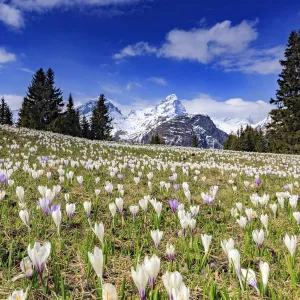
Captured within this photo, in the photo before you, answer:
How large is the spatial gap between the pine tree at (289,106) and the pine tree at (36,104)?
4701 centimetres

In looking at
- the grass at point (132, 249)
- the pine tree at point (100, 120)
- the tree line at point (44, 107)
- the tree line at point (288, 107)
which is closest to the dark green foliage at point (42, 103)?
the tree line at point (44, 107)

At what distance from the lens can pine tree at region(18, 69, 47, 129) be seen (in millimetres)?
58312

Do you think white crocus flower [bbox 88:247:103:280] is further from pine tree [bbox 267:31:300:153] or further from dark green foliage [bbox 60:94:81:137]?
dark green foliage [bbox 60:94:81:137]

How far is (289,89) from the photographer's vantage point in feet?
149

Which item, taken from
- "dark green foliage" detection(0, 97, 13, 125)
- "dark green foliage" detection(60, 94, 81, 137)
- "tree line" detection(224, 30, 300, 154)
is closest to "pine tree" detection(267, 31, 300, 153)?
"tree line" detection(224, 30, 300, 154)

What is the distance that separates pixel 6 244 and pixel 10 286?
34.5 inches

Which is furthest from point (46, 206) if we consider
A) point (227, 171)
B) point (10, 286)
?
point (227, 171)

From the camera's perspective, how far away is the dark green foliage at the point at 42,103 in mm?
58344

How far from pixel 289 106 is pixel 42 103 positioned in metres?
49.8

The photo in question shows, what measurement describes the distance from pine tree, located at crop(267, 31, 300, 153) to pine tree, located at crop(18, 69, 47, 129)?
47013 mm

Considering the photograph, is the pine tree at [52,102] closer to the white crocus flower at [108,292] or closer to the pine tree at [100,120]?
the pine tree at [100,120]

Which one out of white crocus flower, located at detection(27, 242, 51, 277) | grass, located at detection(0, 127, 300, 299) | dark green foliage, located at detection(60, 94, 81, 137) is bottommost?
grass, located at detection(0, 127, 300, 299)

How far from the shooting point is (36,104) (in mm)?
58875

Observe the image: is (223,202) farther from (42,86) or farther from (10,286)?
(42,86)
